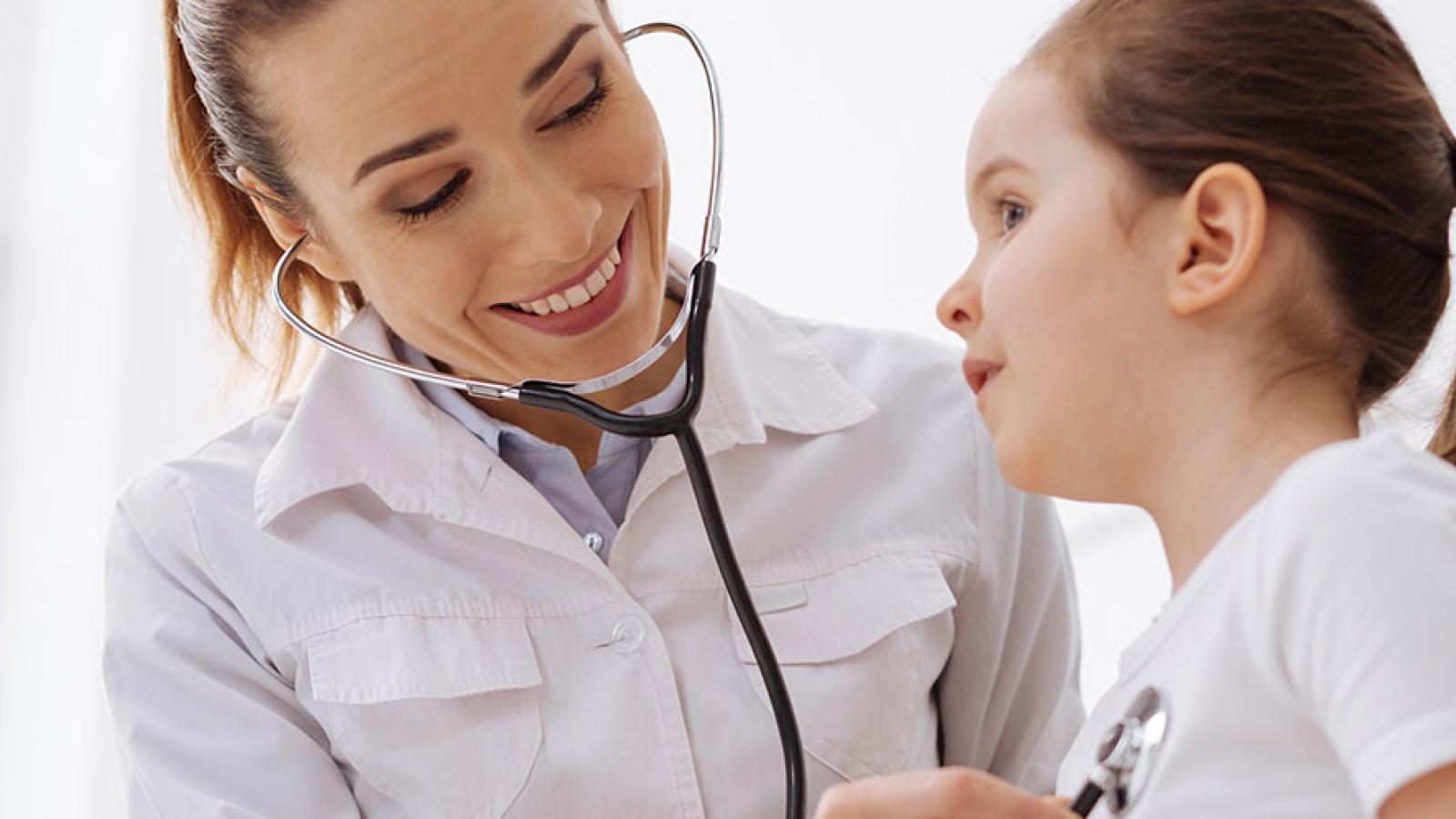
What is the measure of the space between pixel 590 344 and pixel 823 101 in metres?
0.87

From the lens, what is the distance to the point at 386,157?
1.21 m

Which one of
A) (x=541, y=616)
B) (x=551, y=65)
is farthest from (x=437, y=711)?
(x=551, y=65)

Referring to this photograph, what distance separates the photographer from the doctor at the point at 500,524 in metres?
1.22

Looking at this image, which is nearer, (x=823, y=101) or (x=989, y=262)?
(x=989, y=262)

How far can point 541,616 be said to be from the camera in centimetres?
128

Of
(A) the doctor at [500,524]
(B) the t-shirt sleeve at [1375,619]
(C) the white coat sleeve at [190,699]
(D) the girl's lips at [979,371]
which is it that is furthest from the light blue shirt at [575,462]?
(B) the t-shirt sleeve at [1375,619]

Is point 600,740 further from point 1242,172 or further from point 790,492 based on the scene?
point 1242,172

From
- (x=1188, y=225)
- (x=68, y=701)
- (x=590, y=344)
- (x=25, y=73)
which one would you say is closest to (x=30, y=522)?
(x=68, y=701)

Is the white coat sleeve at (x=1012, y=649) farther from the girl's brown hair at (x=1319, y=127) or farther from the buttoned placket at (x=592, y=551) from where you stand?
the girl's brown hair at (x=1319, y=127)

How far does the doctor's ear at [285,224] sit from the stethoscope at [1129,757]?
A: 751 mm

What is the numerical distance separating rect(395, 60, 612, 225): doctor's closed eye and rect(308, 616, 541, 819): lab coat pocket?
303 mm

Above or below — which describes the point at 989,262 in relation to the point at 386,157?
below

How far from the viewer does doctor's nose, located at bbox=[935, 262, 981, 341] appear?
1.04m

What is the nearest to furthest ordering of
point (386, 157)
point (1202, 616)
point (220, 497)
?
point (1202, 616) < point (386, 157) < point (220, 497)
